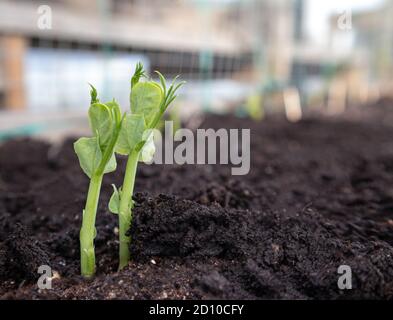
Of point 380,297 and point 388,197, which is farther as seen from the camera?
point 388,197

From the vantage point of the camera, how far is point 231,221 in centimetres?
104

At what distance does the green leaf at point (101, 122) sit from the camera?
3.07ft

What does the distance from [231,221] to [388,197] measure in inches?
34.6

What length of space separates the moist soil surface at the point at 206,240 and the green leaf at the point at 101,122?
0.18m

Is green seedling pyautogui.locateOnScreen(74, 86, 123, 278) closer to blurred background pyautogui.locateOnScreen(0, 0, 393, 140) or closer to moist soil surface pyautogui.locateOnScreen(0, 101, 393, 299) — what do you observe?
moist soil surface pyautogui.locateOnScreen(0, 101, 393, 299)

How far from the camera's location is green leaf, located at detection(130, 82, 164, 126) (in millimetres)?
964

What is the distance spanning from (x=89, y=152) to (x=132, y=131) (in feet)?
0.33

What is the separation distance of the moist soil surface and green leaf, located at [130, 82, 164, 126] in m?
0.21

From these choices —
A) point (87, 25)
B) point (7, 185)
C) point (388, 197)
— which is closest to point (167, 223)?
point (388, 197)

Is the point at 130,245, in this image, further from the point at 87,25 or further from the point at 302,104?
the point at 302,104

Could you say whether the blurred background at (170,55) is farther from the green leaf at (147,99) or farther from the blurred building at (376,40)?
the blurred building at (376,40)

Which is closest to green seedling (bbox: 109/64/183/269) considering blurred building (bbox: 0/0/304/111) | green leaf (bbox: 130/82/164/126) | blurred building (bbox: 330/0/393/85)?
green leaf (bbox: 130/82/164/126)

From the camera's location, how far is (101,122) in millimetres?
947
